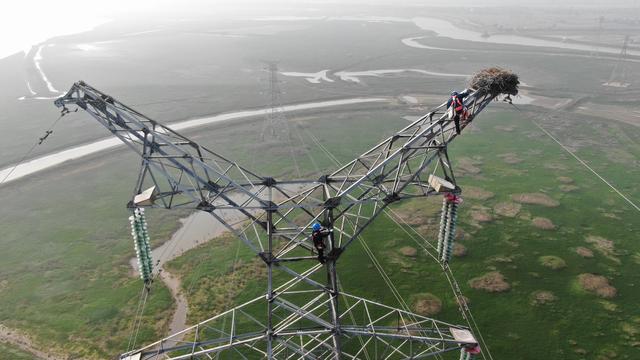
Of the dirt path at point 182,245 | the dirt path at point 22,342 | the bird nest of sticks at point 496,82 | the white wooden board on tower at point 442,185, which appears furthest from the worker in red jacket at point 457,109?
the dirt path at point 22,342

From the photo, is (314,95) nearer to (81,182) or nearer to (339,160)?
(339,160)

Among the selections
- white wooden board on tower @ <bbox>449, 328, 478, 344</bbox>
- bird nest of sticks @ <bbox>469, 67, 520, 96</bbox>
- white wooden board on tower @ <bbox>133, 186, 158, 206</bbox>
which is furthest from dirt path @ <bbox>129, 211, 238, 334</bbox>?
bird nest of sticks @ <bbox>469, 67, 520, 96</bbox>

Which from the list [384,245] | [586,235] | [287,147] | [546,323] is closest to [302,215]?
[384,245]

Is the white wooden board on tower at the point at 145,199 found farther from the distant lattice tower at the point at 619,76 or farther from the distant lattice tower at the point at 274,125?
the distant lattice tower at the point at 619,76

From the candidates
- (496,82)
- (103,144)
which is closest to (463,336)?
(496,82)

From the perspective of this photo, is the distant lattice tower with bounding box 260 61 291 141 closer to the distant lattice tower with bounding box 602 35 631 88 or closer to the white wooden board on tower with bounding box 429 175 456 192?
the white wooden board on tower with bounding box 429 175 456 192
